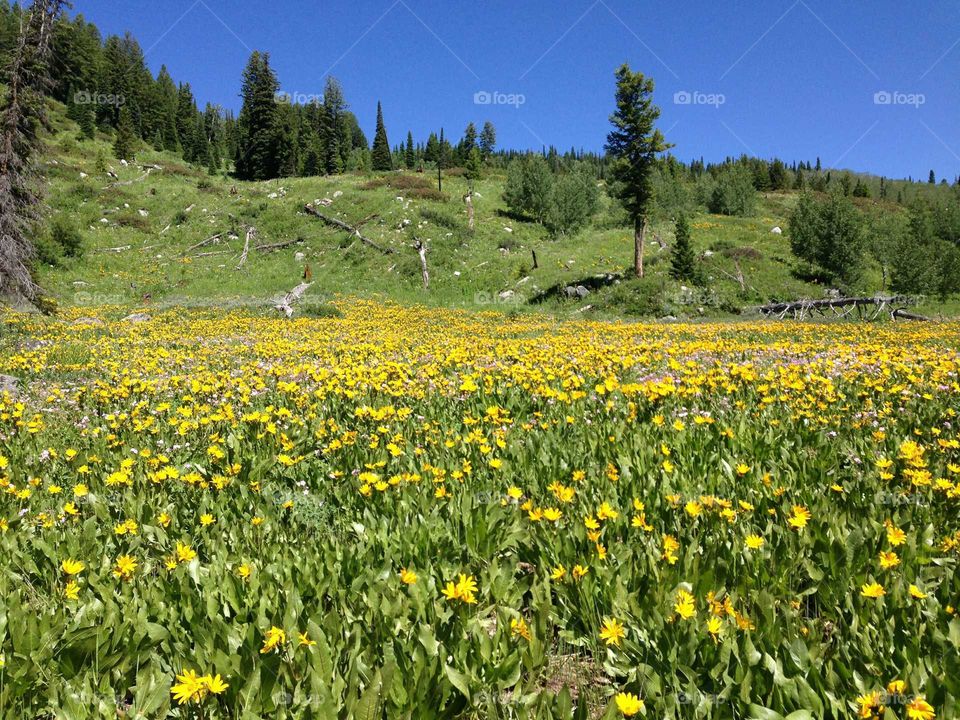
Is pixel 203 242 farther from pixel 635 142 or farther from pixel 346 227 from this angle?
pixel 635 142

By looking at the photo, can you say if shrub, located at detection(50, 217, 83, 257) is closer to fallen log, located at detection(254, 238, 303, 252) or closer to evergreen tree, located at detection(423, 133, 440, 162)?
fallen log, located at detection(254, 238, 303, 252)

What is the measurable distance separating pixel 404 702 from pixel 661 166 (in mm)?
32314

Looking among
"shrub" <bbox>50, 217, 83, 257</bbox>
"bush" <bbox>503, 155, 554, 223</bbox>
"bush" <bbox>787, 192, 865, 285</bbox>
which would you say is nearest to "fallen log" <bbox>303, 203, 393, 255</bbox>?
"shrub" <bbox>50, 217, 83, 257</bbox>

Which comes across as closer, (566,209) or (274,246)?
(274,246)

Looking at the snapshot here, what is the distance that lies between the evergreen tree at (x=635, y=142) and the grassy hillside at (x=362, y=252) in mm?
4802

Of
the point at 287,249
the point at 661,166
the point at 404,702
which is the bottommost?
the point at 404,702

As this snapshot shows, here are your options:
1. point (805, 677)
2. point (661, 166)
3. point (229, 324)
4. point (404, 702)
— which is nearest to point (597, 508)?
point (805, 677)

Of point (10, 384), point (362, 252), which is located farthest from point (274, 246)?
point (10, 384)

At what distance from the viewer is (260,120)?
7262 cm

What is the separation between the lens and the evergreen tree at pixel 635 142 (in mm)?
27359

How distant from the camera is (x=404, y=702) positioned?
1853 mm

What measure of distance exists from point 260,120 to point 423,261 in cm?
5393

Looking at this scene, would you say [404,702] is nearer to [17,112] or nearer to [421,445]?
[421,445]

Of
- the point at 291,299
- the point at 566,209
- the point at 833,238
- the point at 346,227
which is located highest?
the point at 566,209
